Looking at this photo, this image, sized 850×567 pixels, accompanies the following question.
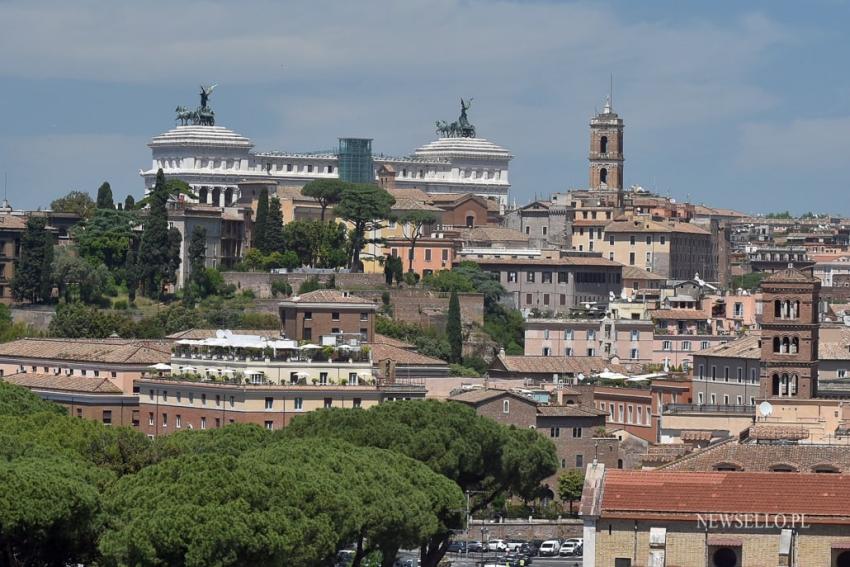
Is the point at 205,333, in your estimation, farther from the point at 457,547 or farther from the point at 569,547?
the point at 569,547

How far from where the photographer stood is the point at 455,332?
149 m

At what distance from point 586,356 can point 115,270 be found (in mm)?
24744

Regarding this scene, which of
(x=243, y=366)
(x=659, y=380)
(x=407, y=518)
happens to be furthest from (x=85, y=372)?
(x=407, y=518)

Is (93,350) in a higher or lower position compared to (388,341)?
lower

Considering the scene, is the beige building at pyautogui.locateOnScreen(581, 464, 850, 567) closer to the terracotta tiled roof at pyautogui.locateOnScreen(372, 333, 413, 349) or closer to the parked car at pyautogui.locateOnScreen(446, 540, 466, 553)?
the parked car at pyautogui.locateOnScreen(446, 540, 466, 553)

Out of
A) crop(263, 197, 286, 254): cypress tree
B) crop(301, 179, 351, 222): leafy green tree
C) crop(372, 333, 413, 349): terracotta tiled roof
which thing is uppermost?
crop(301, 179, 351, 222): leafy green tree

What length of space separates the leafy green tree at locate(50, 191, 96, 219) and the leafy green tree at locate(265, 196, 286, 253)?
11825 mm

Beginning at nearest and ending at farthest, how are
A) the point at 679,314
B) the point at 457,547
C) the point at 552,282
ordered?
the point at 457,547 → the point at 679,314 → the point at 552,282

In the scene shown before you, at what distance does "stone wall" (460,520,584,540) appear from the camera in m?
106

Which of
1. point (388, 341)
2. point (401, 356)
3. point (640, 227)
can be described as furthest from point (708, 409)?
point (640, 227)

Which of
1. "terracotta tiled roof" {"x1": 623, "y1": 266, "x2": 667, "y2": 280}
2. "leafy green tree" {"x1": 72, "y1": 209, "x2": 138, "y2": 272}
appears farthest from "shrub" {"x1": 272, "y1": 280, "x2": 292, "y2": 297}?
"terracotta tiled roof" {"x1": 623, "y1": 266, "x2": 667, "y2": 280}

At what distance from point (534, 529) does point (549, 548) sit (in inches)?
173

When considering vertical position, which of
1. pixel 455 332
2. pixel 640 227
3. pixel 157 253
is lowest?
pixel 455 332

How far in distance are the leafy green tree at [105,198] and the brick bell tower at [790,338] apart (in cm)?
6589
